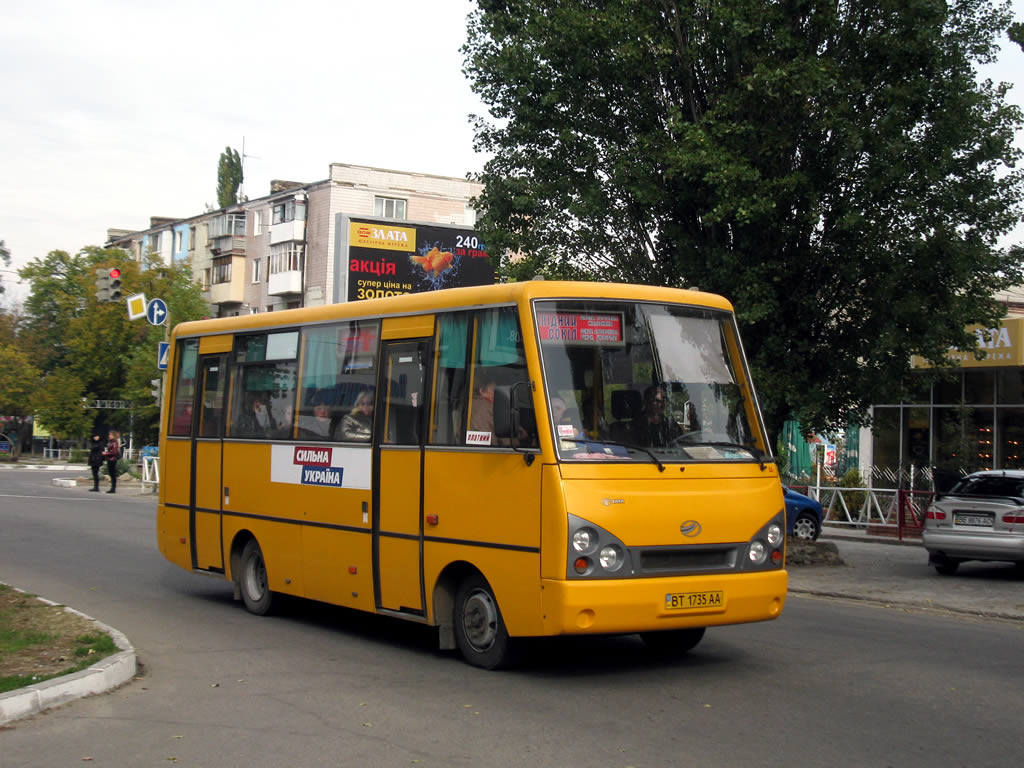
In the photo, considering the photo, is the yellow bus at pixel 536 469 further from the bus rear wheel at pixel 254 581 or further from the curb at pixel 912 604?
the curb at pixel 912 604

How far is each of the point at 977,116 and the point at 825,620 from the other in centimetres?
808

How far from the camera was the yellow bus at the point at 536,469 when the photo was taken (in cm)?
854

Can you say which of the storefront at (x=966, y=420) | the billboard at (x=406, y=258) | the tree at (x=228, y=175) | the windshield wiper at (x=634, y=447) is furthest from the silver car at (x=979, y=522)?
the tree at (x=228, y=175)

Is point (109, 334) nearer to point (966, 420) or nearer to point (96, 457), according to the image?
point (96, 457)

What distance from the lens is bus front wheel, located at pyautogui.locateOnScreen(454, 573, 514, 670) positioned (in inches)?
357

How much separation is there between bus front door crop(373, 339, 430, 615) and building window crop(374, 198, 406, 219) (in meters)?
61.2

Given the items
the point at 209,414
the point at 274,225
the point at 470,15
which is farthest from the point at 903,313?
the point at 274,225

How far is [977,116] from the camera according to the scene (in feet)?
55.4

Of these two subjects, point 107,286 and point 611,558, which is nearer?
point 611,558

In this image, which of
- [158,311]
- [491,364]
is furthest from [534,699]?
[158,311]

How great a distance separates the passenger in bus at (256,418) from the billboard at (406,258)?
2985cm

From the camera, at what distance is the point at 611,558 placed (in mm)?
8453

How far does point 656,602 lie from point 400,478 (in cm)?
264

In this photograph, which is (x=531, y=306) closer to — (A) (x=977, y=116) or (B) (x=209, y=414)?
(B) (x=209, y=414)
